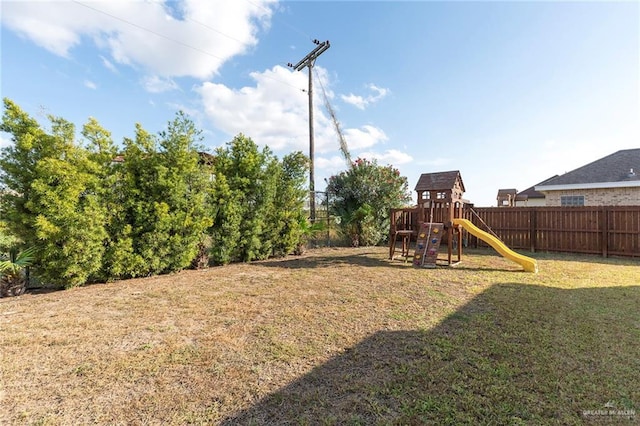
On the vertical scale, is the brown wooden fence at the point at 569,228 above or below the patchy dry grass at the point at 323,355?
above

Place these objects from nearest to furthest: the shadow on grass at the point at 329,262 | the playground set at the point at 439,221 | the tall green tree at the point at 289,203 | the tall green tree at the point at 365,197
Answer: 1. the playground set at the point at 439,221
2. the shadow on grass at the point at 329,262
3. the tall green tree at the point at 289,203
4. the tall green tree at the point at 365,197

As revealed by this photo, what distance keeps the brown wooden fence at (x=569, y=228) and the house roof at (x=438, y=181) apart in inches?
Result: 35.0

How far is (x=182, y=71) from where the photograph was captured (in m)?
8.59

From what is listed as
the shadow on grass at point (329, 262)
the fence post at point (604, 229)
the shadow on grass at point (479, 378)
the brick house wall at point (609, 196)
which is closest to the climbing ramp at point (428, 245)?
the shadow on grass at point (329, 262)

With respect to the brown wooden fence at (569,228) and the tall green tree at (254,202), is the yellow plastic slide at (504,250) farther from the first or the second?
the tall green tree at (254,202)

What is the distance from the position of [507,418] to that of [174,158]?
22.1ft

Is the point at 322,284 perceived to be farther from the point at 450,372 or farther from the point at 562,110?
the point at 562,110

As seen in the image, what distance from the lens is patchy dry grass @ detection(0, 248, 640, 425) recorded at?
187cm

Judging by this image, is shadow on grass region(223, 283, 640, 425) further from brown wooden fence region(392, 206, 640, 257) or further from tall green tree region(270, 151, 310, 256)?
tall green tree region(270, 151, 310, 256)

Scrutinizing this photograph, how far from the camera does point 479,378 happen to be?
7.23 ft

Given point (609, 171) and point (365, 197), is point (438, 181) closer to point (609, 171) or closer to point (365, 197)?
point (365, 197)

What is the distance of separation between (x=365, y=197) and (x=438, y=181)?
3.69 meters

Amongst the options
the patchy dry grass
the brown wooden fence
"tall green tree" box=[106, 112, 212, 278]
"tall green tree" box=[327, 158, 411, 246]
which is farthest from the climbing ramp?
"tall green tree" box=[106, 112, 212, 278]

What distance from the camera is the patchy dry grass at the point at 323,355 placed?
1.87 m
